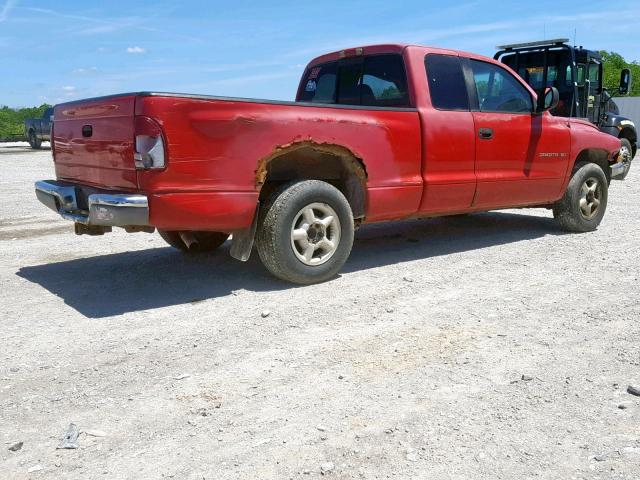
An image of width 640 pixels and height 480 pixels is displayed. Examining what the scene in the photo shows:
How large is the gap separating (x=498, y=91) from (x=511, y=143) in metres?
0.55

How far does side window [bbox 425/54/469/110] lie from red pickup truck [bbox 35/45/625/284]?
13 millimetres

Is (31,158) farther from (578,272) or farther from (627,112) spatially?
(627,112)

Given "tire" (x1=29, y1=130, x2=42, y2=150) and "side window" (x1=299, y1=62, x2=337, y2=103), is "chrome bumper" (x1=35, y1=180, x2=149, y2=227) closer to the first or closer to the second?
"side window" (x1=299, y1=62, x2=337, y2=103)

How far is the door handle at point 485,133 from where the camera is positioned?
6090 millimetres

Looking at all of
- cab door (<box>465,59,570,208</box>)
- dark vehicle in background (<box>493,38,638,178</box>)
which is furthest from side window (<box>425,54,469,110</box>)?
dark vehicle in background (<box>493,38,638,178</box>)

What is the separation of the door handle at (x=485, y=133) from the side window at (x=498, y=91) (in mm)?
205

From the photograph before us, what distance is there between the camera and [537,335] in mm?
3871

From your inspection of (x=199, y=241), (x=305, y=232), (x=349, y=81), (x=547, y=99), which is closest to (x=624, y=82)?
(x=547, y=99)

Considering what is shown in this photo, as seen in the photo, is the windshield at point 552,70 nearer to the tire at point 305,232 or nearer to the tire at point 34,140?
the tire at point 305,232

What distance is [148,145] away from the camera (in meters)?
4.16

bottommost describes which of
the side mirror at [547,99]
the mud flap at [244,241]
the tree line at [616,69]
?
the mud flap at [244,241]

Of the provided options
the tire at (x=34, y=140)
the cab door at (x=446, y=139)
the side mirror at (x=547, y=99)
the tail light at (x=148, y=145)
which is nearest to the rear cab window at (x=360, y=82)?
the cab door at (x=446, y=139)

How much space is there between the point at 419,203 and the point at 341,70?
1.73 meters

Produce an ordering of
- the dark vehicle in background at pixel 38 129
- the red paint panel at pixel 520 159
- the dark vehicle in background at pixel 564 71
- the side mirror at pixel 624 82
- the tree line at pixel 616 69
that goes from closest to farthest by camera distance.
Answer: the red paint panel at pixel 520 159, the dark vehicle in background at pixel 564 71, the side mirror at pixel 624 82, the dark vehicle in background at pixel 38 129, the tree line at pixel 616 69
